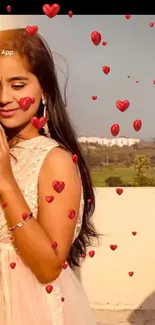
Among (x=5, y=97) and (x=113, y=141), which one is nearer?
(x=5, y=97)

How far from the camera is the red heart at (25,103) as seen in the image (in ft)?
2.89

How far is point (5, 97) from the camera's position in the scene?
91 centimetres

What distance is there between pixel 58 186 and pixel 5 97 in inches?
8.0

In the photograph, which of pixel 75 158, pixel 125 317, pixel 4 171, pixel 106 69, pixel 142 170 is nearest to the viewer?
pixel 4 171

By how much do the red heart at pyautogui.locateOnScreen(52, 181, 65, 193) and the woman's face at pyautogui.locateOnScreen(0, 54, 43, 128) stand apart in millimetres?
157

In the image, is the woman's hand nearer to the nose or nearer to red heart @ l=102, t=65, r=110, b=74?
the nose

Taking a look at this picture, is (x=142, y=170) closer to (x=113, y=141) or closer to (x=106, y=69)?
(x=113, y=141)

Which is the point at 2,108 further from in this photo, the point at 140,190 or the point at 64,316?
the point at 140,190

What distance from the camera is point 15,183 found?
0.80m

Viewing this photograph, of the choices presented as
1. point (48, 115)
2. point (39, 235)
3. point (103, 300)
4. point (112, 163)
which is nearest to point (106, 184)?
point (112, 163)

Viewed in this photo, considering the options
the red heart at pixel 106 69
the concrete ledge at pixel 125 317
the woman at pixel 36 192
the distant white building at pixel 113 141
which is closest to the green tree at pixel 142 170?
the distant white building at pixel 113 141

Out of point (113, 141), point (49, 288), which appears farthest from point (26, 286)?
point (113, 141)

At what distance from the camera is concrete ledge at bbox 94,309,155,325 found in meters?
2.10

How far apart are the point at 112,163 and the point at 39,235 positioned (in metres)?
1.05
